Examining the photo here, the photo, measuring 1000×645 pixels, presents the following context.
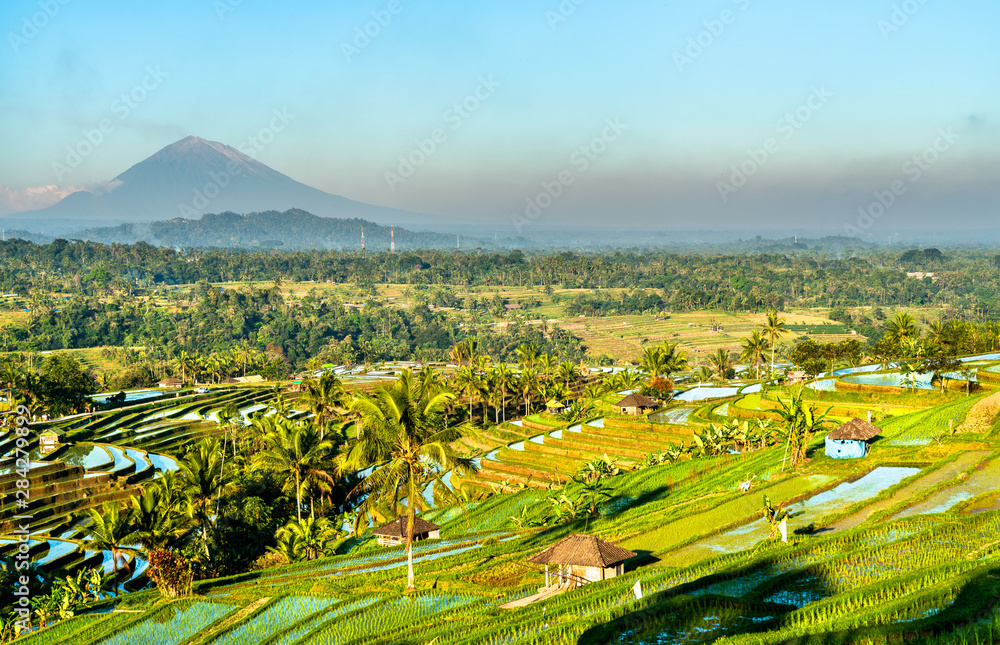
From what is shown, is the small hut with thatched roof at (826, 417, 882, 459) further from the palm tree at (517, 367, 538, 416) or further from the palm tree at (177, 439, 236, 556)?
the palm tree at (517, 367, 538, 416)

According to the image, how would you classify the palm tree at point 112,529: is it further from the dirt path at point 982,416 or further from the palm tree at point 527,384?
the palm tree at point 527,384

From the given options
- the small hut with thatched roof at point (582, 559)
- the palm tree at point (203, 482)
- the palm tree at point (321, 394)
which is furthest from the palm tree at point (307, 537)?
the small hut with thatched roof at point (582, 559)

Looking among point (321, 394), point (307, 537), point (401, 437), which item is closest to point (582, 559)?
point (401, 437)

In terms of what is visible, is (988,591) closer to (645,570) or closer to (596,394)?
(645,570)

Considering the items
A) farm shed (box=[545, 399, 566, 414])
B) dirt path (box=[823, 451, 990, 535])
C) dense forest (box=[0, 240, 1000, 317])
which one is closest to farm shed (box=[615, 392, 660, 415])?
farm shed (box=[545, 399, 566, 414])

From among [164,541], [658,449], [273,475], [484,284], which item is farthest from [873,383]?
[484,284]

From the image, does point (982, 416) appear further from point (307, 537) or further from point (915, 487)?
point (307, 537)
